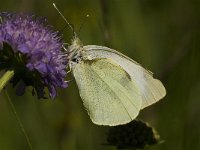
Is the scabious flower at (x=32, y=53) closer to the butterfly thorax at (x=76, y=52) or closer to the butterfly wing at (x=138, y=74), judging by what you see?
the butterfly thorax at (x=76, y=52)

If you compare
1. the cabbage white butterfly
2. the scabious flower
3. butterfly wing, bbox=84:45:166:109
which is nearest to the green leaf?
the scabious flower

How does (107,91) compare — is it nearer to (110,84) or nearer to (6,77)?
(110,84)

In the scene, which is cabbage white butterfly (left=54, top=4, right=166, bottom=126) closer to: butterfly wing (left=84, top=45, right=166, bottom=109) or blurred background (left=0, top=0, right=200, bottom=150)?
butterfly wing (left=84, top=45, right=166, bottom=109)

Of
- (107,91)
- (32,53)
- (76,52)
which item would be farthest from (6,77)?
(107,91)

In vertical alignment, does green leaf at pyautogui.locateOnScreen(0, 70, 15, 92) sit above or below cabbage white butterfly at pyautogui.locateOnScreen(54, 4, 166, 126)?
above

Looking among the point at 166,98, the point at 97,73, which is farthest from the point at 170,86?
the point at 97,73

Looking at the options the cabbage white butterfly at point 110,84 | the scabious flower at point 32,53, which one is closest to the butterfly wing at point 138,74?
the cabbage white butterfly at point 110,84
